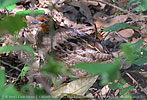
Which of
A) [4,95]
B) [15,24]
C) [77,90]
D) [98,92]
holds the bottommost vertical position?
[98,92]

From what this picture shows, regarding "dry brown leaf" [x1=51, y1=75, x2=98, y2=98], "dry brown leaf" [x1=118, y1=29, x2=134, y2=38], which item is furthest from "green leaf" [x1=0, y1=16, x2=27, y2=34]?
"dry brown leaf" [x1=118, y1=29, x2=134, y2=38]

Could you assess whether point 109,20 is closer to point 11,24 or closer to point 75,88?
point 75,88

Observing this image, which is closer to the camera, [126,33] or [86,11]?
[126,33]

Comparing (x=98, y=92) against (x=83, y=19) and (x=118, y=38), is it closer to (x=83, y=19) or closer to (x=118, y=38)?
(x=118, y=38)

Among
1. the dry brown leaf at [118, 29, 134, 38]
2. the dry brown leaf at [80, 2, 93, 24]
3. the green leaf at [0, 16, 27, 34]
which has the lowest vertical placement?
the dry brown leaf at [118, 29, 134, 38]

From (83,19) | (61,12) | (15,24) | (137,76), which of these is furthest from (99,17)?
(15,24)

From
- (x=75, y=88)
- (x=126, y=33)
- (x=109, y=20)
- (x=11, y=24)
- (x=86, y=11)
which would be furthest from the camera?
(x=86, y=11)

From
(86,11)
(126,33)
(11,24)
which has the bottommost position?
(126,33)

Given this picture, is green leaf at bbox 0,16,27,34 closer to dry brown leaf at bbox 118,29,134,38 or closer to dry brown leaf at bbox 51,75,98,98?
dry brown leaf at bbox 51,75,98,98

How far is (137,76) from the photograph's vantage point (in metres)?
1.63

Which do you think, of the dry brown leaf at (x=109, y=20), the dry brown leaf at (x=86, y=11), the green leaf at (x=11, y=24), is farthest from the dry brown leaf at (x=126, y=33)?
the green leaf at (x=11, y=24)

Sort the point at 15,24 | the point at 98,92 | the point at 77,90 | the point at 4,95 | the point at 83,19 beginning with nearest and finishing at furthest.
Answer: the point at 4,95, the point at 15,24, the point at 77,90, the point at 98,92, the point at 83,19

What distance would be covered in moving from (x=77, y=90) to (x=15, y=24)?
590 mm

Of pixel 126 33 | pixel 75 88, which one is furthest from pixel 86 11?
pixel 75 88
